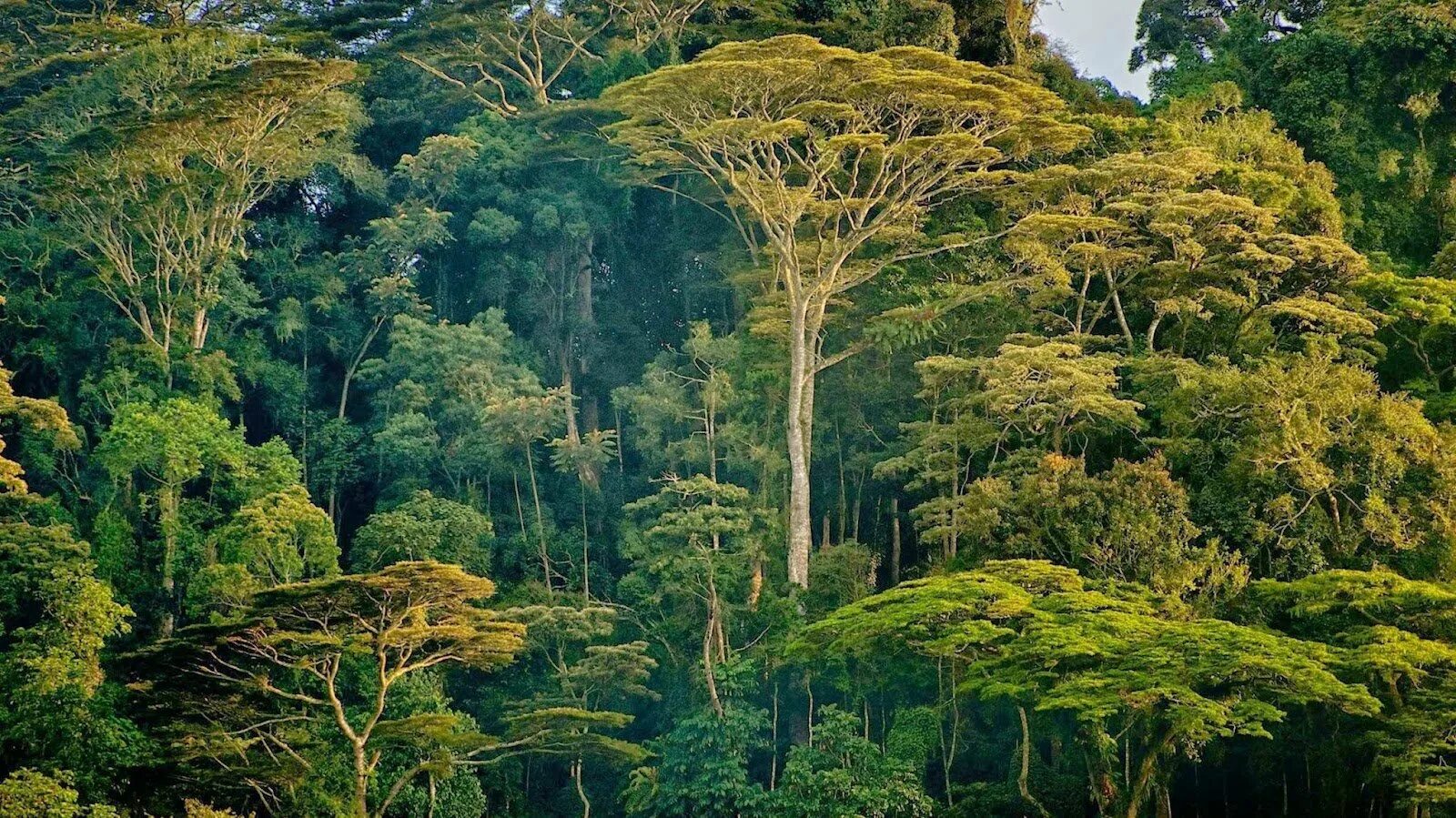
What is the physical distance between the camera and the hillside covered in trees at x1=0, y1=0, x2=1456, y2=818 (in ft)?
89.6

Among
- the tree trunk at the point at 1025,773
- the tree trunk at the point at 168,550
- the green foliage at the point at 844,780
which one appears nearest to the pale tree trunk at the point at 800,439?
the green foliage at the point at 844,780

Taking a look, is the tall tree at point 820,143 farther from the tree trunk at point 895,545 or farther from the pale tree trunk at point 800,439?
the tree trunk at point 895,545

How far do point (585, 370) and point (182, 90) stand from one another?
8904 mm

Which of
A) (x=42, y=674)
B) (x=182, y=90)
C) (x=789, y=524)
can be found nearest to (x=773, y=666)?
(x=789, y=524)

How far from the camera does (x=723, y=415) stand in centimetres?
3459

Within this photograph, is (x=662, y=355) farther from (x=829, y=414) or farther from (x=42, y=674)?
(x=42, y=674)

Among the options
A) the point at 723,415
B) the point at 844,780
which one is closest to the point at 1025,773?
the point at 844,780

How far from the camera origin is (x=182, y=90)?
3466 cm

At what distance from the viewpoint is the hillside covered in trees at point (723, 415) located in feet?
89.6

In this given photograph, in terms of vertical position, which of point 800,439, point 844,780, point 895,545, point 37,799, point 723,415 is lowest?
point 844,780

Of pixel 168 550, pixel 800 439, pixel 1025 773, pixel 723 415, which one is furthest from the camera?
pixel 723 415

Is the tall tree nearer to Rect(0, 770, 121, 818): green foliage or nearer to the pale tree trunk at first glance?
the pale tree trunk

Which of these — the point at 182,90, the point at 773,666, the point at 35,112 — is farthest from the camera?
the point at 35,112

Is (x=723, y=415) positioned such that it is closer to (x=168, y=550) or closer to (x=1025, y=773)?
(x=1025, y=773)
